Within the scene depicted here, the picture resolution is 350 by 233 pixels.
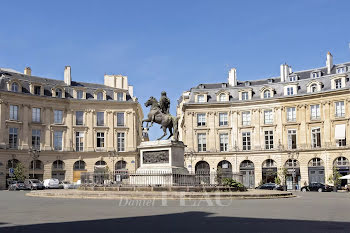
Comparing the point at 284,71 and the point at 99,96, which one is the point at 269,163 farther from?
the point at 99,96

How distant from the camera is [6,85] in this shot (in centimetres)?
6391

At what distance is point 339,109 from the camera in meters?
63.7

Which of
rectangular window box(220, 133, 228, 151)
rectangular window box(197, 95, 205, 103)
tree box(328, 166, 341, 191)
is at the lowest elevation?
tree box(328, 166, 341, 191)

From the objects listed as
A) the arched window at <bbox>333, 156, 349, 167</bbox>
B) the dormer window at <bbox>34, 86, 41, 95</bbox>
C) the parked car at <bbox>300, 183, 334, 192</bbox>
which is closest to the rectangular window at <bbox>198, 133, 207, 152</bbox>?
the arched window at <bbox>333, 156, 349, 167</bbox>

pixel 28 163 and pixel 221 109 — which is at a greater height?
pixel 221 109

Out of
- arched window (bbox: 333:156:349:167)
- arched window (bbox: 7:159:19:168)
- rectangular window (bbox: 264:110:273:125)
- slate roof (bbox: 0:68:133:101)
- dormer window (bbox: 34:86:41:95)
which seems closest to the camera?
arched window (bbox: 333:156:349:167)

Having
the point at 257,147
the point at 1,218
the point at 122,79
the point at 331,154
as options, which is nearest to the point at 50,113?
the point at 122,79

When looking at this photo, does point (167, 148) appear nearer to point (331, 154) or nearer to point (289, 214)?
point (289, 214)

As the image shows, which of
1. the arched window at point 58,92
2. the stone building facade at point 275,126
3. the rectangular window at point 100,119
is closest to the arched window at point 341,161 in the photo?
the stone building facade at point 275,126

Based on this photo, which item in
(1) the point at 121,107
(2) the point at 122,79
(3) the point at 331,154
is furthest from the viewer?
(2) the point at 122,79

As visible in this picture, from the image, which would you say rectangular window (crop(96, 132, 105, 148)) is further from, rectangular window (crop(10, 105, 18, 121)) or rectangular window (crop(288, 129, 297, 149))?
rectangular window (crop(288, 129, 297, 149))

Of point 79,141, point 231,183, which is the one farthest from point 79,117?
point 231,183

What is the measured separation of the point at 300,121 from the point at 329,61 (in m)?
10.9

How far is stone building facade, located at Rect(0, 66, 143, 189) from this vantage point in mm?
63844
